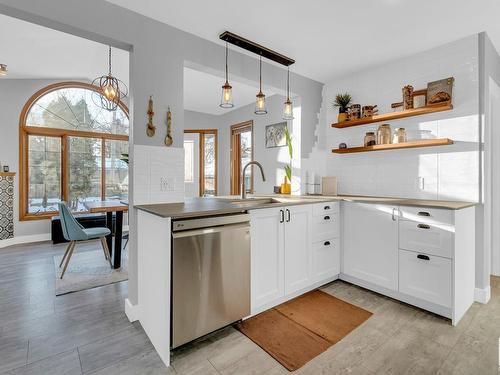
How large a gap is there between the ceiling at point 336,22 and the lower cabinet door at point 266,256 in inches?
62.5

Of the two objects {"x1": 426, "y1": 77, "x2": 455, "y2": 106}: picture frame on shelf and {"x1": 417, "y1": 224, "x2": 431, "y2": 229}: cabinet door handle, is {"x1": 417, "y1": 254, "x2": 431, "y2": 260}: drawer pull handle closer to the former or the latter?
{"x1": 417, "y1": 224, "x2": 431, "y2": 229}: cabinet door handle

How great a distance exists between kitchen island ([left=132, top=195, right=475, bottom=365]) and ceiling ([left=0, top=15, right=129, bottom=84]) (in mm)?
2584

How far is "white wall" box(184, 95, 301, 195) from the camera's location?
14.6ft

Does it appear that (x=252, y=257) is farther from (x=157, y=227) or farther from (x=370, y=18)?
(x=370, y=18)

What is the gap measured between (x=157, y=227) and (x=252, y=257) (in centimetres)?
76

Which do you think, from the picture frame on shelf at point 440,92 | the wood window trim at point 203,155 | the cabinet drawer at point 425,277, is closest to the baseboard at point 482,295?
the cabinet drawer at point 425,277

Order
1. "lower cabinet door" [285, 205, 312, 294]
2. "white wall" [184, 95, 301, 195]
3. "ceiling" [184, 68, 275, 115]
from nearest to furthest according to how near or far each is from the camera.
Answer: "lower cabinet door" [285, 205, 312, 294], "ceiling" [184, 68, 275, 115], "white wall" [184, 95, 301, 195]

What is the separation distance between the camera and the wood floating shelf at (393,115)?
248cm

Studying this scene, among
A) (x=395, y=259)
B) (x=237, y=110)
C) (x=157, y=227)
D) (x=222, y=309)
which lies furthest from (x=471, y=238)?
(x=237, y=110)

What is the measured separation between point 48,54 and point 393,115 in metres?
4.45

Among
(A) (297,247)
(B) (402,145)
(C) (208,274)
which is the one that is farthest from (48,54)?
(B) (402,145)

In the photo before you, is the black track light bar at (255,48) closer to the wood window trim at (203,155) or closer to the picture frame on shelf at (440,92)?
the picture frame on shelf at (440,92)

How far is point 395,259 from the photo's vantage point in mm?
2314

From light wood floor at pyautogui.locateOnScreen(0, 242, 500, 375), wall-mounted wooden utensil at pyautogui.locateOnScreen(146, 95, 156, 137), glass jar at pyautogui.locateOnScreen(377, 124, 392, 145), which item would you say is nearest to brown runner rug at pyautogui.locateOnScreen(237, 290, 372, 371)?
light wood floor at pyautogui.locateOnScreen(0, 242, 500, 375)
